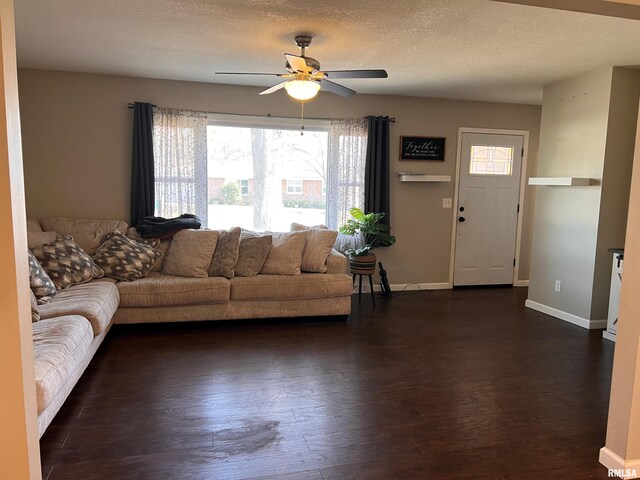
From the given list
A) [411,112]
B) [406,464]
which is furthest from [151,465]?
[411,112]

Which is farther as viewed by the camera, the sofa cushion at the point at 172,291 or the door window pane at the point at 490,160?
the door window pane at the point at 490,160

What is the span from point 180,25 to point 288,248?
2104 millimetres

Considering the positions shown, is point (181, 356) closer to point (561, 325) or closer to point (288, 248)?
Result: point (288, 248)

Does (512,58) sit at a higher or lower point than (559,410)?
higher

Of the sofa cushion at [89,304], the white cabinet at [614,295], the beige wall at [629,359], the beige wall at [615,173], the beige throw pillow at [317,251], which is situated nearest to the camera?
the beige wall at [629,359]

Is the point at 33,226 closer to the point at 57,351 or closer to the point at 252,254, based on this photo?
the point at 252,254

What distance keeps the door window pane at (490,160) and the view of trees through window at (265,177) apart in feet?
6.45

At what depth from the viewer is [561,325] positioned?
442cm

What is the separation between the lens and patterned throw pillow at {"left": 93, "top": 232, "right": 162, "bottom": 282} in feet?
13.1

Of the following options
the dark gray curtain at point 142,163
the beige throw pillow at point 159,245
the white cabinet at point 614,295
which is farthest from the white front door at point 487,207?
the dark gray curtain at point 142,163

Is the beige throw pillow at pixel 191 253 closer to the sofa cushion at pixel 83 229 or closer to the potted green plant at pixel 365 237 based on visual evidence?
the sofa cushion at pixel 83 229

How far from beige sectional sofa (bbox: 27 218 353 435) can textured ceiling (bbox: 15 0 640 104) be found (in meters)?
1.67

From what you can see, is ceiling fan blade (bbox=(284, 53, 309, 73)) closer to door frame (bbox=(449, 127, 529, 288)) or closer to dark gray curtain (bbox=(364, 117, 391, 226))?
dark gray curtain (bbox=(364, 117, 391, 226))

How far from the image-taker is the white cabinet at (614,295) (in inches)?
154
